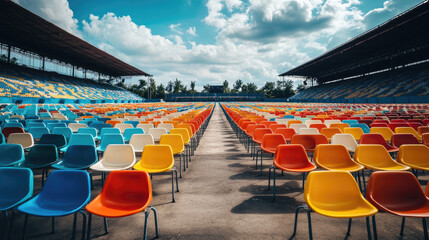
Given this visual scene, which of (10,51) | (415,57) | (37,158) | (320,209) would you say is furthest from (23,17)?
(415,57)

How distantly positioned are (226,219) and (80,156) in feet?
10.6

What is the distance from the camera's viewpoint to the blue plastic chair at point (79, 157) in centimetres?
441

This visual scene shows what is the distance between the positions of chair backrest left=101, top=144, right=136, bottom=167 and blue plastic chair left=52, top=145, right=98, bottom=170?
0.82 ft

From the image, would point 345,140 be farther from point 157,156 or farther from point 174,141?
point 157,156

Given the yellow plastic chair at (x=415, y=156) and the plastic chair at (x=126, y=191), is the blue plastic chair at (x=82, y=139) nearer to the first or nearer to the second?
the plastic chair at (x=126, y=191)

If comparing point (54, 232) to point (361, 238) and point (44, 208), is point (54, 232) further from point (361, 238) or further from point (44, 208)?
point (361, 238)

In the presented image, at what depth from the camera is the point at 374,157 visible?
4359 millimetres

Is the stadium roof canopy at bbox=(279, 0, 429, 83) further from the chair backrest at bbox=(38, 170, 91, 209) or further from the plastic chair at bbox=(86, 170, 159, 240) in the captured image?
the chair backrest at bbox=(38, 170, 91, 209)

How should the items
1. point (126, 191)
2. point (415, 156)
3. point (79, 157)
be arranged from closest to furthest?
point (126, 191)
point (415, 156)
point (79, 157)

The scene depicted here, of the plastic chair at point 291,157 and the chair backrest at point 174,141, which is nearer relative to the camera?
the plastic chair at point 291,157

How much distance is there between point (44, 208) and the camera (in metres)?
2.74

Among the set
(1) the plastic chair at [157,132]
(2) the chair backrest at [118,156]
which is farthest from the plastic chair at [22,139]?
(1) the plastic chair at [157,132]

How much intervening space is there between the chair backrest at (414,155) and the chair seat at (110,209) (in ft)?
15.7

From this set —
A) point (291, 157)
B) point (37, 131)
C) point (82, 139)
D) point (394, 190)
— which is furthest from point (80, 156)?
point (394, 190)
